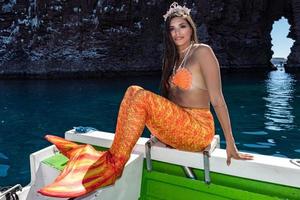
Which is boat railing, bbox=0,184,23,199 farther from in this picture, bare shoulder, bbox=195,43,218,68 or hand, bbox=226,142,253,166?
bare shoulder, bbox=195,43,218,68

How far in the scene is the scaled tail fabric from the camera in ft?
8.30

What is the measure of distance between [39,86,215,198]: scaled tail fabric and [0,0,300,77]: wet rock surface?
32468mm

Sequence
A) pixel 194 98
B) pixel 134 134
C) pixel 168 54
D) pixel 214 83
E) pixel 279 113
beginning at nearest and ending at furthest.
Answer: pixel 134 134 < pixel 214 83 < pixel 194 98 < pixel 168 54 < pixel 279 113

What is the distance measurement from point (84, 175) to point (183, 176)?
904 millimetres

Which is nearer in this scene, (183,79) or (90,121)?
(183,79)

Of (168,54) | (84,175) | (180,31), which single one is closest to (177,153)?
(84,175)

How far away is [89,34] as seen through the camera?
116ft

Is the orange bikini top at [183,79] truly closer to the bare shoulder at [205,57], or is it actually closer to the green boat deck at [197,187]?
the bare shoulder at [205,57]

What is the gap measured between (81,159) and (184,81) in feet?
4.01

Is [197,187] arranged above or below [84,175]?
below

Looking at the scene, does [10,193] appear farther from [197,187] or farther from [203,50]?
[203,50]

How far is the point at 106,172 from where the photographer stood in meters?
2.56

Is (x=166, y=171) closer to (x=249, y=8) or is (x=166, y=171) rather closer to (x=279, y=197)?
(x=279, y=197)

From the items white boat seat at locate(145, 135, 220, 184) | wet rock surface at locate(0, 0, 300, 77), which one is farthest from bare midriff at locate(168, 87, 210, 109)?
wet rock surface at locate(0, 0, 300, 77)
